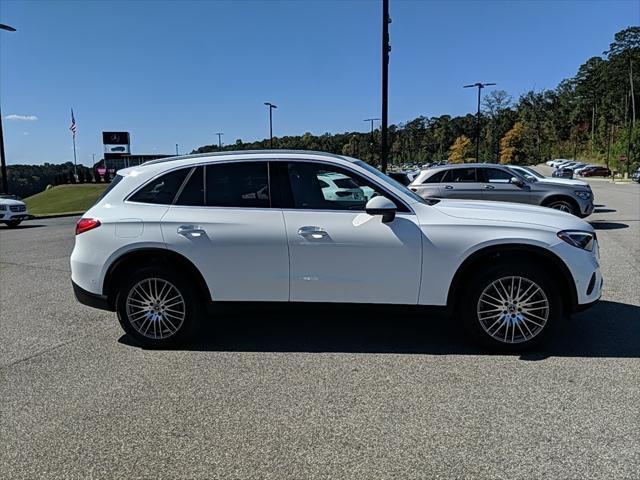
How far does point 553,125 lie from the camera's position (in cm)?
10138

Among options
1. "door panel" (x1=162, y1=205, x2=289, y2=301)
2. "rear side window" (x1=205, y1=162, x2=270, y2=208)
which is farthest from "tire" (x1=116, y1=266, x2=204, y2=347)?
"rear side window" (x1=205, y1=162, x2=270, y2=208)

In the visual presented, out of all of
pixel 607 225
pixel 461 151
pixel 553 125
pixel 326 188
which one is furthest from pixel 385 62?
pixel 553 125

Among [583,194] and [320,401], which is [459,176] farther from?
[320,401]

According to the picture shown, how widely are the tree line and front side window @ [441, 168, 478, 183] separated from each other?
207 ft

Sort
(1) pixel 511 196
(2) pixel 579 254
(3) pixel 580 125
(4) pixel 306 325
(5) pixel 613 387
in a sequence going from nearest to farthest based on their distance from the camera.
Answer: (5) pixel 613 387 < (2) pixel 579 254 < (4) pixel 306 325 < (1) pixel 511 196 < (3) pixel 580 125

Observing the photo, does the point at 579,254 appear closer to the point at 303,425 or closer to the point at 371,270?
the point at 371,270

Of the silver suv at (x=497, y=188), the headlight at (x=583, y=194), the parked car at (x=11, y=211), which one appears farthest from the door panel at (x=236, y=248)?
the parked car at (x=11, y=211)

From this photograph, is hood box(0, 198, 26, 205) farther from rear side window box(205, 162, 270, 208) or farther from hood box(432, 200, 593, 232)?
hood box(432, 200, 593, 232)

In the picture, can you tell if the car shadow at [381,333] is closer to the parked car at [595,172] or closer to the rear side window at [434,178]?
the rear side window at [434,178]

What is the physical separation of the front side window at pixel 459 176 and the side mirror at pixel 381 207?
30.7 ft

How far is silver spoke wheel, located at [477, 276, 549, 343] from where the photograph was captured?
14.7 ft

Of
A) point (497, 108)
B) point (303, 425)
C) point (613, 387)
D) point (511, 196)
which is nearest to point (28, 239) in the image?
point (511, 196)

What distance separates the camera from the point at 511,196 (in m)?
13.1

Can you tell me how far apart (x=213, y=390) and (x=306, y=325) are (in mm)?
1724
